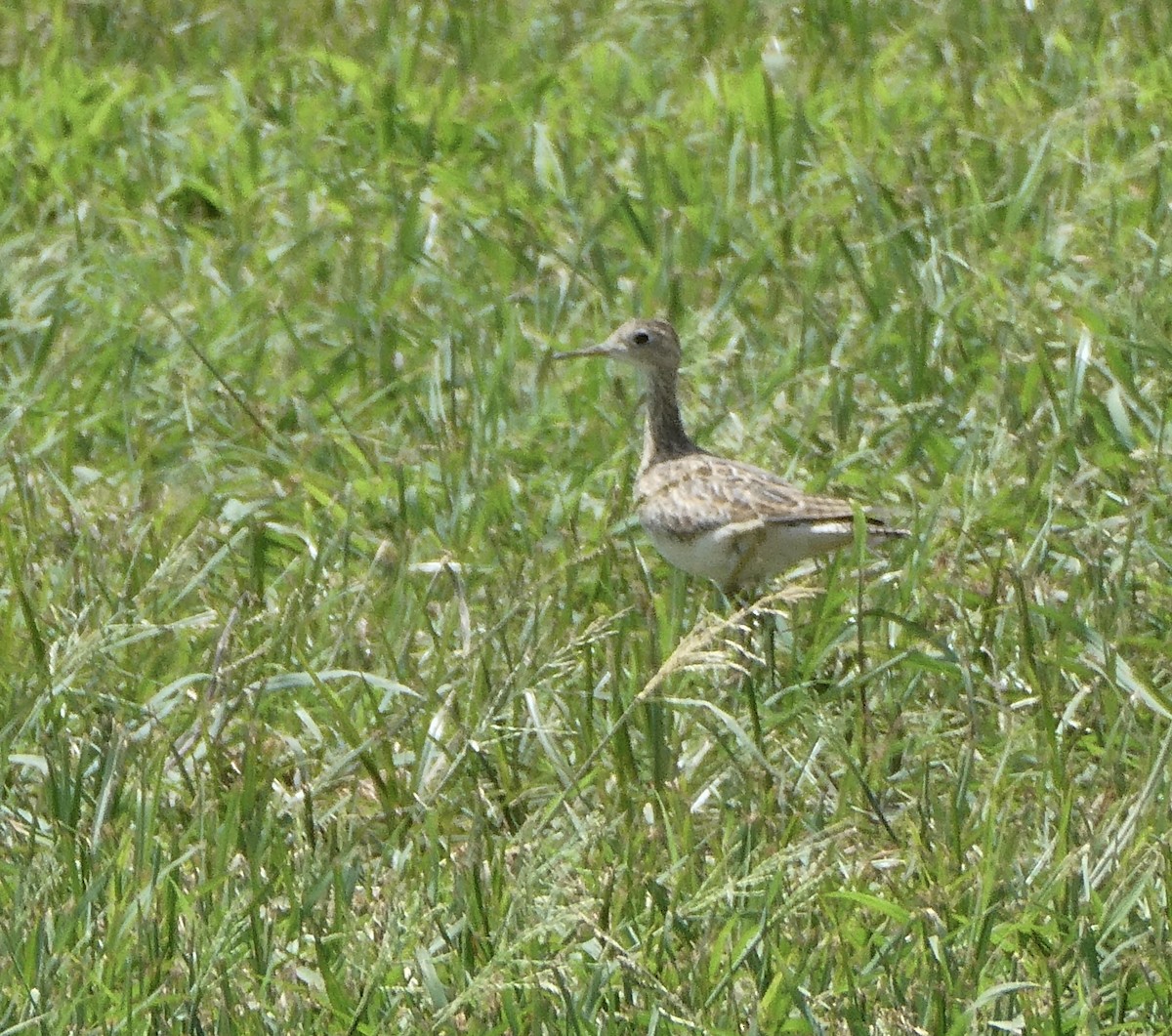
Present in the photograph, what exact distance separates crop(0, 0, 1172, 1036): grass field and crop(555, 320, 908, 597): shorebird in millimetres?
130

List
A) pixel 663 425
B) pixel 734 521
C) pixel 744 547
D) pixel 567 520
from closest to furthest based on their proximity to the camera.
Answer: pixel 734 521
pixel 744 547
pixel 567 520
pixel 663 425

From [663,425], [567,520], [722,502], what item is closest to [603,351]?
[663,425]

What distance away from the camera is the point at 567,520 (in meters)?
6.50

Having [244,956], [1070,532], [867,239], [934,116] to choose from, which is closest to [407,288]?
[867,239]

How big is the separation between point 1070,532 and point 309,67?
4.60 metres

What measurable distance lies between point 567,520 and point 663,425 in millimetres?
561

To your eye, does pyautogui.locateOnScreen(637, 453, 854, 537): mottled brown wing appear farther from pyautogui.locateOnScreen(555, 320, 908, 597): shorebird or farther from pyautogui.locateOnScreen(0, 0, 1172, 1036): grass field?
pyautogui.locateOnScreen(0, 0, 1172, 1036): grass field

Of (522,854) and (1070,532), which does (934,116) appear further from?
(522,854)

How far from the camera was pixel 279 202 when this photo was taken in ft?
28.5

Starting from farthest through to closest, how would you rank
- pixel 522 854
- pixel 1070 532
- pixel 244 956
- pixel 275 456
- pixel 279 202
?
1. pixel 279 202
2. pixel 275 456
3. pixel 1070 532
4. pixel 244 956
5. pixel 522 854

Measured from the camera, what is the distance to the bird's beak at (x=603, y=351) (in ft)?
23.1

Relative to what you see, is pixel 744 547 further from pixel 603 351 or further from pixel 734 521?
pixel 603 351

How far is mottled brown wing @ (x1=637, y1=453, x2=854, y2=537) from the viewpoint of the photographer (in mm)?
6078

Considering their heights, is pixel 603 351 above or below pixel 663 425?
above
